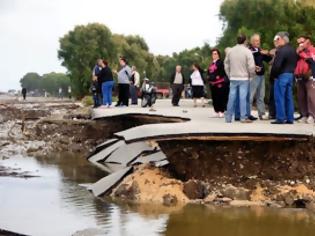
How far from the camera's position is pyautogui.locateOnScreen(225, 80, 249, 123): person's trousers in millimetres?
13320

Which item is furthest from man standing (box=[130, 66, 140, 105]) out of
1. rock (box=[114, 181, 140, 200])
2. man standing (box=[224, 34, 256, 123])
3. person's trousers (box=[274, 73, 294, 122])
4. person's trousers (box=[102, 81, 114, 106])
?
rock (box=[114, 181, 140, 200])

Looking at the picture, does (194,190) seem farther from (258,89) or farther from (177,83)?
(177,83)

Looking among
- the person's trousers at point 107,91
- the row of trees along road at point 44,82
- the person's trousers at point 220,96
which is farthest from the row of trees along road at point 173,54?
the person's trousers at point 220,96

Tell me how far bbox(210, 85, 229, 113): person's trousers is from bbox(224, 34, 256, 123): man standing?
1.60 metres

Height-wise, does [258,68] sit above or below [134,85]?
above

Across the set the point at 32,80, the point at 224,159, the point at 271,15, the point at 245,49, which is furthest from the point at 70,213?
the point at 32,80

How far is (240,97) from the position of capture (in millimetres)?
13320

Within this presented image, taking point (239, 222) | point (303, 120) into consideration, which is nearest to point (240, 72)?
point (303, 120)

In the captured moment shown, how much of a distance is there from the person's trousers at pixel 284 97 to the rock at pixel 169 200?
118 inches

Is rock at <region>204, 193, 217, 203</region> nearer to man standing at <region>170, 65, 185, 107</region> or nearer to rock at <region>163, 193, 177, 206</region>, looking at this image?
rock at <region>163, 193, 177, 206</region>

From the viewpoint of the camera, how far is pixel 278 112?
42.6 ft

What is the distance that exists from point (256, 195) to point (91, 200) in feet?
8.23

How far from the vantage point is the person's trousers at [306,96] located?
13297mm

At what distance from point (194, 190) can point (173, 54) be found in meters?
99.8
